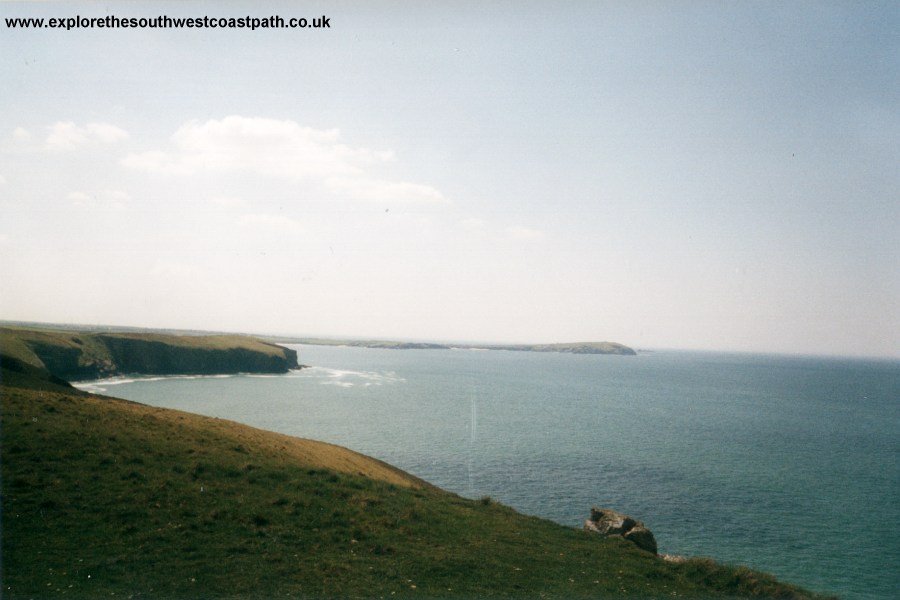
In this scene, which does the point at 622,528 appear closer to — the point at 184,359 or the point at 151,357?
the point at 151,357

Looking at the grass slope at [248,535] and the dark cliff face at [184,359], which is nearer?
the grass slope at [248,535]

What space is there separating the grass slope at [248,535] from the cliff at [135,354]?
83.7 m

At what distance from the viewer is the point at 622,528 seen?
88.1ft

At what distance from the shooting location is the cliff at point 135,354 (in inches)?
4218

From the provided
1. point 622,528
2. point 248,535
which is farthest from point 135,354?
point 622,528

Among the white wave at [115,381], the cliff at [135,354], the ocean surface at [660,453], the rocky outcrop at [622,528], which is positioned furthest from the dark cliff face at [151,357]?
the rocky outcrop at [622,528]

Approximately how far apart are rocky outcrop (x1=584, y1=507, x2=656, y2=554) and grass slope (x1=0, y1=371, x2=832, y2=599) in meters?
1.99

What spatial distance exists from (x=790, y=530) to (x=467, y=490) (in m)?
28.7

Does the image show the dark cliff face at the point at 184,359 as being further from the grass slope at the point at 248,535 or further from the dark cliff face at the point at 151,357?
the grass slope at the point at 248,535

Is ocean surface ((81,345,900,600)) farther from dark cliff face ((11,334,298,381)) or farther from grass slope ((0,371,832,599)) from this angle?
grass slope ((0,371,832,599))

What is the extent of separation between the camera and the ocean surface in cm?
3847

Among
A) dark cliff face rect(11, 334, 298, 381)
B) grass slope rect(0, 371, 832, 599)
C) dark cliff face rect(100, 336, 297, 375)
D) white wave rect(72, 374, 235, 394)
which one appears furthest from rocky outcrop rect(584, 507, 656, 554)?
dark cliff face rect(100, 336, 297, 375)

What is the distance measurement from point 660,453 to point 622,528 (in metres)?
45.8

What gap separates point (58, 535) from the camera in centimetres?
1664
